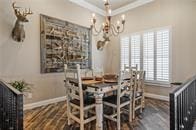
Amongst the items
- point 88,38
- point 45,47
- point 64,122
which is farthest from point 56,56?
point 64,122

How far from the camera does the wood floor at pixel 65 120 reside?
279 centimetres

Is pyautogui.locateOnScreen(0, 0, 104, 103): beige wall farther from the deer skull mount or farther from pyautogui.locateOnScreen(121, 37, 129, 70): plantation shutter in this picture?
pyautogui.locateOnScreen(121, 37, 129, 70): plantation shutter

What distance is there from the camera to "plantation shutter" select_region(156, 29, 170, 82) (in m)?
4.54

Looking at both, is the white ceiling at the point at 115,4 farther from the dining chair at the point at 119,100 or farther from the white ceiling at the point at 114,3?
the dining chair at the point at 119,100

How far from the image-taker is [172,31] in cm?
443

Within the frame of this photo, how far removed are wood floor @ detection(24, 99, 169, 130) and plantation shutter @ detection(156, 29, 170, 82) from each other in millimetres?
987

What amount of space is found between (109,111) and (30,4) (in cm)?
328

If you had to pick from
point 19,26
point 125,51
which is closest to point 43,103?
point 19,26

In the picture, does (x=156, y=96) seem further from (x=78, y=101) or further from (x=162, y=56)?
(x=78, y=101)

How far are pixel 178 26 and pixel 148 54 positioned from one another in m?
1.16

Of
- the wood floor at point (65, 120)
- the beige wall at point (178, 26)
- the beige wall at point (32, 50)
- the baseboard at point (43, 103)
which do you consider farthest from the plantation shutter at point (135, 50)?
the baseboard at point (43, 103)

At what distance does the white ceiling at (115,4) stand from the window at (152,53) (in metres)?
1.04

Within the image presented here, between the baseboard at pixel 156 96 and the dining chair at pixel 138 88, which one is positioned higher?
the dining chair at pixel 138 88

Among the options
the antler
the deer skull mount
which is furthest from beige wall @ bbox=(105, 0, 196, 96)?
the deer skull mount
